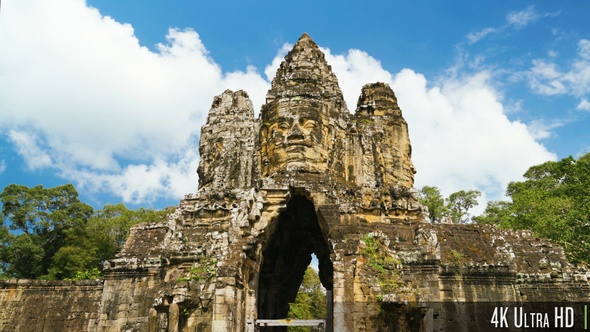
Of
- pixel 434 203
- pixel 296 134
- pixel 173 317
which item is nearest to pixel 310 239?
pixel 296 134

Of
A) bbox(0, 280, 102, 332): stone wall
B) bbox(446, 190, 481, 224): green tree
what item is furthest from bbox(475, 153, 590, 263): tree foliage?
bbox(0, 280, 102, 332): stone wall

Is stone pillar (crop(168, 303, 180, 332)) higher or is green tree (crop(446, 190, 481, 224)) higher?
green tree (crop(446, 190, 481, 224))

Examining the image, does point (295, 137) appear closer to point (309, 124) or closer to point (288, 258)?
point (309, 124)

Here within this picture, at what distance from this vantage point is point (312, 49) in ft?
49.2

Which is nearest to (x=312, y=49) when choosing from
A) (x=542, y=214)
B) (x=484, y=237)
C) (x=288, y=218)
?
(x=288, y=218)

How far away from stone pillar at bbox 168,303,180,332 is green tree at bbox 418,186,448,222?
2472 centimetres

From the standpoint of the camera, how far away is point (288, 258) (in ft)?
50.8

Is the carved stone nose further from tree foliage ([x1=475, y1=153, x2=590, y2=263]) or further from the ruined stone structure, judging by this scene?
tree foliage ([x1=475, y1=153, x2=590, y2=263])

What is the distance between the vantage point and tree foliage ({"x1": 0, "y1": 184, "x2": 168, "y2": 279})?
2798 cm

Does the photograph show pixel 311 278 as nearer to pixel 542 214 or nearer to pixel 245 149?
pixel 542 214

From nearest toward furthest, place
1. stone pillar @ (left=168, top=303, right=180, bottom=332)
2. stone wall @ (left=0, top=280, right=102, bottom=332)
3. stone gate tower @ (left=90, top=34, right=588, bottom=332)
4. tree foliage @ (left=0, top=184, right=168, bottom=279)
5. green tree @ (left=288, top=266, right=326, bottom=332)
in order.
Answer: stone pillar @ (left=168, top=303, right=180, bottom=332) → stone gate tower @ (left=90, top=34, right=588, bottom=332) → stone wall @ (left=0, top=280, right=102, bottom=332) → tree foliage @ (left=0, top=184, right=168, bottom=279) → green tree @ (left=288, top=266, right=326, bottom=332)

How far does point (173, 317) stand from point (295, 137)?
540 centimetres

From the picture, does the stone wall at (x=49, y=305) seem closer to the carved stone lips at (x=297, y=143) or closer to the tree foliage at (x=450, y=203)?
the carved stone lips at (x=297, y=143)

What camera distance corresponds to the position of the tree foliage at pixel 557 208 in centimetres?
1596
